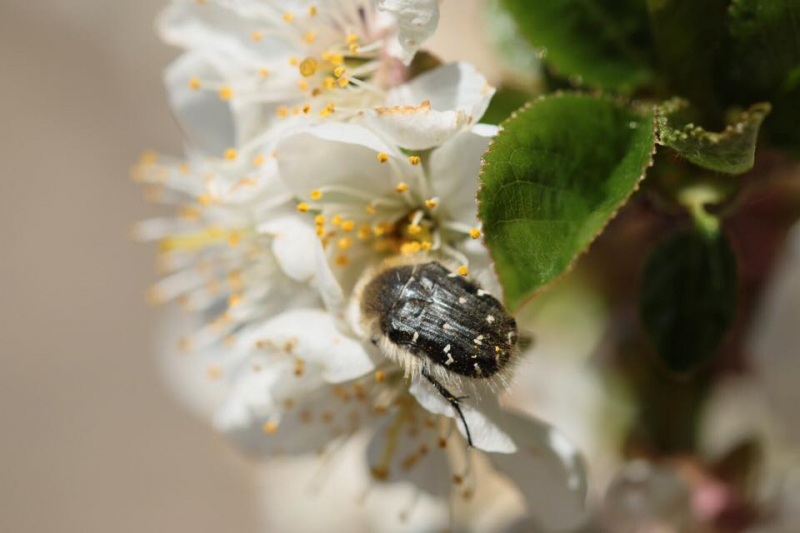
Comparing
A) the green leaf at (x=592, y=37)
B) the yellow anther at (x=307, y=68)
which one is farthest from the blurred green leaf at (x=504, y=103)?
the yellow anther at (x=307, y=68)

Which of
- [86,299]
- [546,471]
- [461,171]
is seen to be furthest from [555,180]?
[86,299]

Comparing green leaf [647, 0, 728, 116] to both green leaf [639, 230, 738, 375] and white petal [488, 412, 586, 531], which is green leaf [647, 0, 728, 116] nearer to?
green leaf [639, 230, 738, 375]

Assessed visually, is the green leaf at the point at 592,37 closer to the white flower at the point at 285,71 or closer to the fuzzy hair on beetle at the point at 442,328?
the white flower at the point at 285,71

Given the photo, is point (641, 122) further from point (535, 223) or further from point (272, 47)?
point (272, 47)

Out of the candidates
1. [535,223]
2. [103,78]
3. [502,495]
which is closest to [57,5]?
[103,78]

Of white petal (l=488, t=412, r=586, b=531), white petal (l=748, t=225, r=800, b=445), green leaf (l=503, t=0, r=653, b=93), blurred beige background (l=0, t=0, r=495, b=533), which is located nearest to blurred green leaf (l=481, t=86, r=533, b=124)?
green leaf (l=503, t=0, r=653, b=93)
